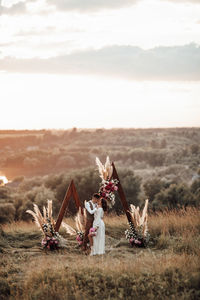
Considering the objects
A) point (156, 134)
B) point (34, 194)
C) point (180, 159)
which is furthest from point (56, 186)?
point (156, 134)

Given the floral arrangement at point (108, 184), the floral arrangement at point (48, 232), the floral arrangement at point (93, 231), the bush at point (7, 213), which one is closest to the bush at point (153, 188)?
the bush at point (7, 213)

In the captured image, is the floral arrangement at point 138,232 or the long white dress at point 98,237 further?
the floral arrangement at point 138,232

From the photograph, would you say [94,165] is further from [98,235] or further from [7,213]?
[98,235]

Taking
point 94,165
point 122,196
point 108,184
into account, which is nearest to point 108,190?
point 108,184

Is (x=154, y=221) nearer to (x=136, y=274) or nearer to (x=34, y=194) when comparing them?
(x=136, y=274)

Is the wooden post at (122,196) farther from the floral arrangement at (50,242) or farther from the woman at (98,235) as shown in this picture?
the floral arrangement at (50,242)

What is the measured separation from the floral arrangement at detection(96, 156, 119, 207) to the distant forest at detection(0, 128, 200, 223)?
12.6 meters

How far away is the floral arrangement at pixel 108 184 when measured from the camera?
10.2 meters

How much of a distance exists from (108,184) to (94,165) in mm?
23475

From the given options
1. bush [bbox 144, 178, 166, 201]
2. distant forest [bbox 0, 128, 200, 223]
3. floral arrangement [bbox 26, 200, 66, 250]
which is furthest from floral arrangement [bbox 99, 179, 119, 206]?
bush [bbox 144, 178, 166, 201]

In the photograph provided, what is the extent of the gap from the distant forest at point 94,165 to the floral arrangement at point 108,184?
12.6 meters

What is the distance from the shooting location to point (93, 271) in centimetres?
765

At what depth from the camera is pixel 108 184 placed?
408 inches

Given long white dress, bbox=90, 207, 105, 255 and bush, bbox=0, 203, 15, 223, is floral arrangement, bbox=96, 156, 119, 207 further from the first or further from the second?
bush, bbox=0, 203, 15, 223
